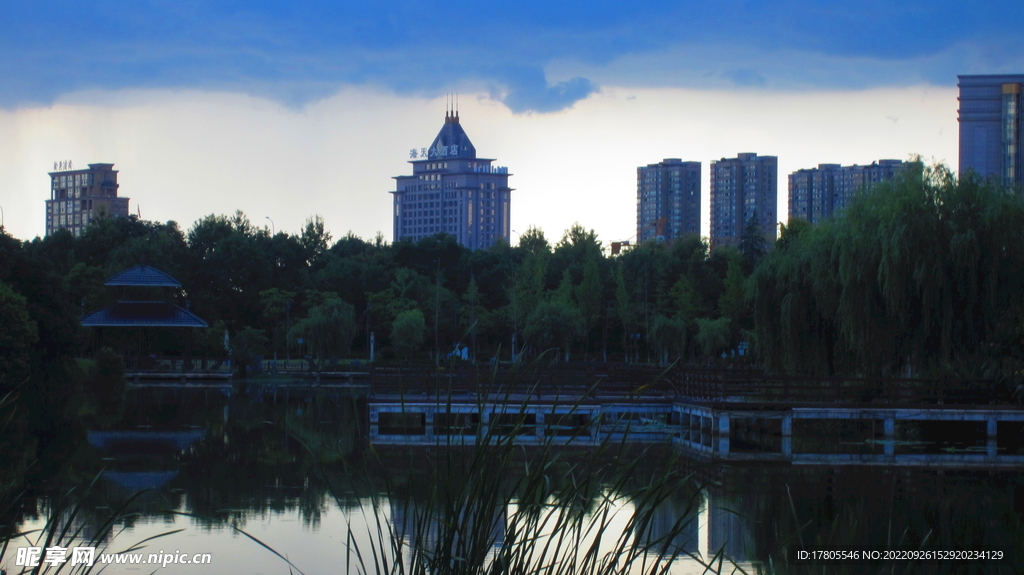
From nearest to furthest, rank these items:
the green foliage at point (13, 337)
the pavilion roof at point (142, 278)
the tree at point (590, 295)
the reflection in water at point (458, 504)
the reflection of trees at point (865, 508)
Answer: the reflection in water at point (458, 504) → the reflection of trees at point (865, 508) → the green foliage at point (13, 337) → the pavilion roof at point (142, 278) → the tree at point (590, 295)

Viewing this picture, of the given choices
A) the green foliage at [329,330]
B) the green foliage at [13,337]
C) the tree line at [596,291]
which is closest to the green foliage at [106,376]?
the tree line at [596,291]

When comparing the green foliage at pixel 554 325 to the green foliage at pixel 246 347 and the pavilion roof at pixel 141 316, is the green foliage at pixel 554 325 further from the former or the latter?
the pavilion roof at pixel 141 316

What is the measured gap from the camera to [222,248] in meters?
48.4

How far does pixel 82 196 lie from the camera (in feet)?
462

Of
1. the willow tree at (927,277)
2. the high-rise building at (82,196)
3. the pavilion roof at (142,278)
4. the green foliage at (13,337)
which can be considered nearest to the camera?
the willow tree at (927,277)

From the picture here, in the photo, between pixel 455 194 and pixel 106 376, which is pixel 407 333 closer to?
pixel 106 376

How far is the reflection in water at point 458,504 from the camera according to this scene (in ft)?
13.3

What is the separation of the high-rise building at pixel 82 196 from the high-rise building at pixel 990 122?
10688cm

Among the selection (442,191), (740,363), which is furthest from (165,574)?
(442,191)

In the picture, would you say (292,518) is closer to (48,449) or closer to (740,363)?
(48,449)

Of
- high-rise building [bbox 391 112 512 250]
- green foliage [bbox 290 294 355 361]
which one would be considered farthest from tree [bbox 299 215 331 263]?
high-rise building [bbox 391 112 512 250]

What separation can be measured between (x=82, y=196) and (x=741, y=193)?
287ft

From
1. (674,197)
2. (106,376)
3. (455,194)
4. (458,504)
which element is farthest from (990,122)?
(455,194)

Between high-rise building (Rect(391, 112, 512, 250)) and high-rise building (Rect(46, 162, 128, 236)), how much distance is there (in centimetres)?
3810
